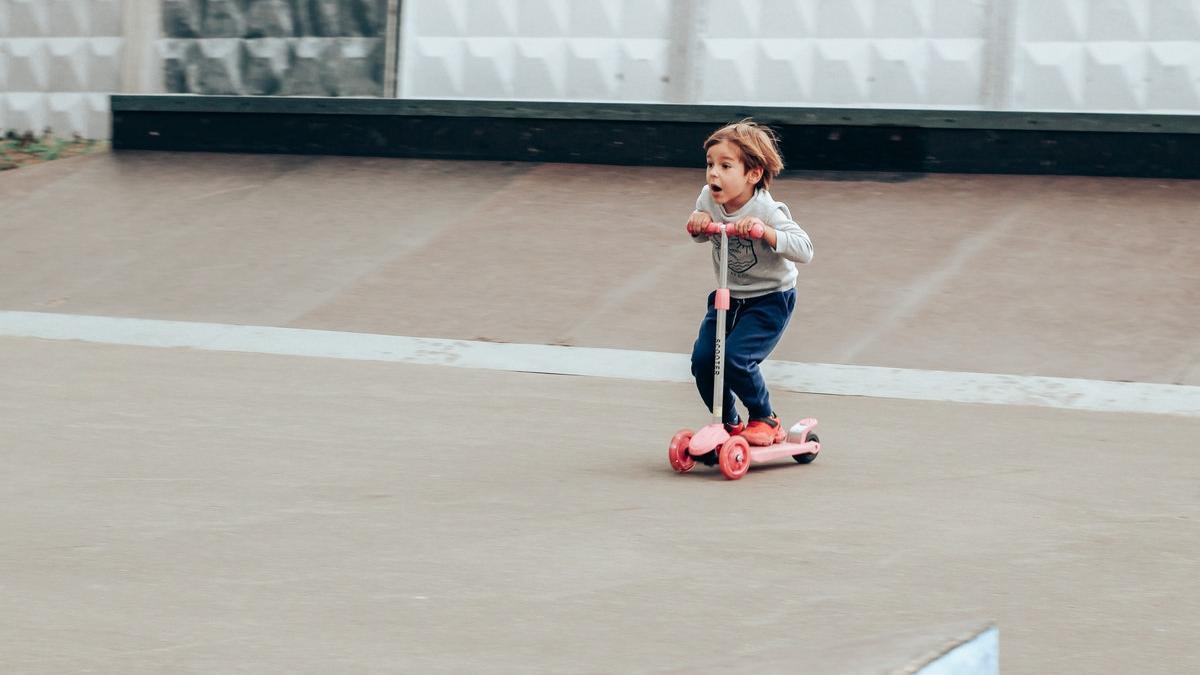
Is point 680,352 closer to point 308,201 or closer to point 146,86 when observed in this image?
point 308,201

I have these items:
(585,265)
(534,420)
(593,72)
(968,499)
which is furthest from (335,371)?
(593,72)

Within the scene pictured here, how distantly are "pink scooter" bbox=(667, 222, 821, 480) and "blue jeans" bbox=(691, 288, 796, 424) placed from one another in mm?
70

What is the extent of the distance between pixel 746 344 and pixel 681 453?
1.65ft

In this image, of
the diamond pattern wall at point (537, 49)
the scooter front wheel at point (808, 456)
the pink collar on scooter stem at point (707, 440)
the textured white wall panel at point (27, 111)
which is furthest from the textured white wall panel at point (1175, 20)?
the textured white wall panel at point (27, 111)

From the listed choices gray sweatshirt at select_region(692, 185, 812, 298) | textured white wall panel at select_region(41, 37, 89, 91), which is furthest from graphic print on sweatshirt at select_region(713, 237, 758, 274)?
textured white wall panel at select_region(41, 37, 89, 91)

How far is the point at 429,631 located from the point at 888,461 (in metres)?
2.99

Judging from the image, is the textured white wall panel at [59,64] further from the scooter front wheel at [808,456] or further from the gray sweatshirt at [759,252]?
the scooter front wheel at [808,456]

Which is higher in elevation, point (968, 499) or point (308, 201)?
point (968, 499)

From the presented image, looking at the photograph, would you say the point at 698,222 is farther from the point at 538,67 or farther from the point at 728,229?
the point at 538,67

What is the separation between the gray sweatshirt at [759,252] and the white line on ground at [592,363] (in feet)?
6.71

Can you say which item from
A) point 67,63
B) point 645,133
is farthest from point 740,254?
point 67,63

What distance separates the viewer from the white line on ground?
775 cm

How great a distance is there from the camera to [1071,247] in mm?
10414

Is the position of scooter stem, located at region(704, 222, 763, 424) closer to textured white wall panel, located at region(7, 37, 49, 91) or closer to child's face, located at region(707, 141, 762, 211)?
child's face, located at region(707, 141, 762, 211)
